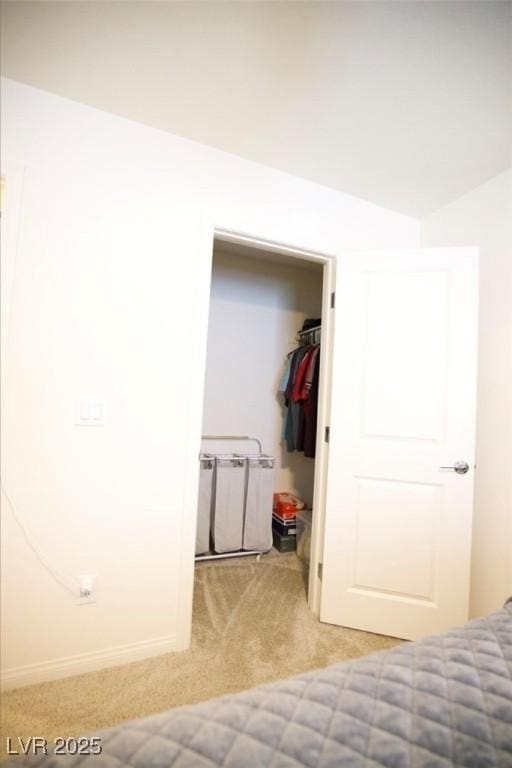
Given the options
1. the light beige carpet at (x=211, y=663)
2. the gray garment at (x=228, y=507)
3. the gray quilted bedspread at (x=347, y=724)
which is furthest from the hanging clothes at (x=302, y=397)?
the gray quilted bedspread at (x=347, y=724)

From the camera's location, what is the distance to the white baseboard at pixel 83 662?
1030 millimetres

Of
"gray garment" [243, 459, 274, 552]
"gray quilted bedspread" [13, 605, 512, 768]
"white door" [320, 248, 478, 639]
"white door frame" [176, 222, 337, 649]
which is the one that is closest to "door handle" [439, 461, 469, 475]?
"white door" [320, 248, 478, 639]

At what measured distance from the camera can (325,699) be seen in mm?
461

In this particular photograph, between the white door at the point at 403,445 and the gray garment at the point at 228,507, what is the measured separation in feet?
2.32

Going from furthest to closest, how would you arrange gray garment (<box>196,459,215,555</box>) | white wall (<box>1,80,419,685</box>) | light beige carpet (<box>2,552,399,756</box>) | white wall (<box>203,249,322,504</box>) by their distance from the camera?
white wall (<box>203,249,322,504</box>)
gray garment (<box>196,459,215,555</box>)
light beige carpet (<box>2,552,399,756</box>)
white wall (<box>1,80,419,685</box>)

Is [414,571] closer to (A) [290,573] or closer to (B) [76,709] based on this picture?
(A) [290,573]

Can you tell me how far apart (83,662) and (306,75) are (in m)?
2.11

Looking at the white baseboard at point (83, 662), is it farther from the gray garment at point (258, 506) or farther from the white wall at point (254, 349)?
the white wall at point (254, 349)

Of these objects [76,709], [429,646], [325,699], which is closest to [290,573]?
[76,709]

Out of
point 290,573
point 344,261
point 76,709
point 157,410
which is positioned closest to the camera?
point 76,709

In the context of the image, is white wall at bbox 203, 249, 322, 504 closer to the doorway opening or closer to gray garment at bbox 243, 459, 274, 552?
the doorway opening

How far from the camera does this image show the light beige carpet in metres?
0.96

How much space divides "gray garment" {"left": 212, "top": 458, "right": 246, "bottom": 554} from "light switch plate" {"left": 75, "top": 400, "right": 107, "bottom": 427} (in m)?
1.03

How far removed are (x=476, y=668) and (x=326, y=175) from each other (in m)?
1.72
